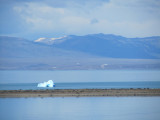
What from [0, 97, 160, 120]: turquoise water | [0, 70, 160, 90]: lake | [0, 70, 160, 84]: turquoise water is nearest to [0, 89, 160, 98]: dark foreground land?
[0, 97, 160, 120]: turquoise water

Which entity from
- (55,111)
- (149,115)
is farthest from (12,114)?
(149,115)

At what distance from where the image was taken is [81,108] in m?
32.2

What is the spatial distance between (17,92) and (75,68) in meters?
149

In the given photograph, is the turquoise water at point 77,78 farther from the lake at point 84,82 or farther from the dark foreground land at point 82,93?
the dark foreground land at point 82,93

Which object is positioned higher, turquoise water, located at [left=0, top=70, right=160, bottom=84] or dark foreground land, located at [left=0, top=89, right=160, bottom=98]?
turquoise water, located at [left=0, top=70, right=160, bottom=84]

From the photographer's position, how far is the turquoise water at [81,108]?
28.8 metres

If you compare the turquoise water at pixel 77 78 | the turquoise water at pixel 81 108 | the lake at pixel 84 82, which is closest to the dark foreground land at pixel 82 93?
the turquoise water at pixel 81 108

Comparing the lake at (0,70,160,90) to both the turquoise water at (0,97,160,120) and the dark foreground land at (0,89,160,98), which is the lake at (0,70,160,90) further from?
the turquoise water at (0,97,160,120)

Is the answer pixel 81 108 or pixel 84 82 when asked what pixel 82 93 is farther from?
pixel 84 82

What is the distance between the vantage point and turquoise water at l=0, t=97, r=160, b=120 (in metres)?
28.8

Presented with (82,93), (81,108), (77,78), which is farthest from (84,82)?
(81,108)

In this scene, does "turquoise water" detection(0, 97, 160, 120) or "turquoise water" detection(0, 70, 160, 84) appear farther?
"turquoise water" detection(0, 70, 160, 84)

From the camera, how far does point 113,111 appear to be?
30.8m

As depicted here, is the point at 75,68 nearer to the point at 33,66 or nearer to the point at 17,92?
the point at 33,66
